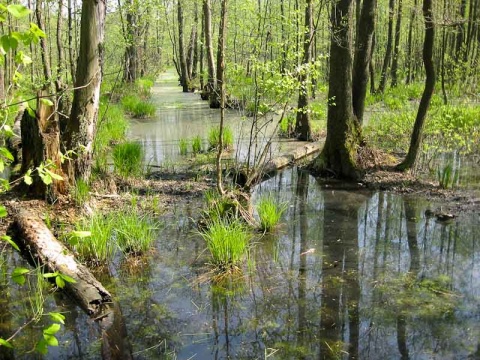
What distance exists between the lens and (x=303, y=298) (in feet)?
14.6

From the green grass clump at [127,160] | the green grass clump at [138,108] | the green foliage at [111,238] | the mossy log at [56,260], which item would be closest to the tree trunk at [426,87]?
the green grass clump at [127,160]

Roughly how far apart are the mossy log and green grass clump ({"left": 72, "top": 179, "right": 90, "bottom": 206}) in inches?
26.8

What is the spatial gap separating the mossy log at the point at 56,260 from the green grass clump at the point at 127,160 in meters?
2.20

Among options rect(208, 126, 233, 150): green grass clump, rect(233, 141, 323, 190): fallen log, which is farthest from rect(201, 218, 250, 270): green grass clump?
rect(208, 126, 233, 150): green grass clump

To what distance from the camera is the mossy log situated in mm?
4180

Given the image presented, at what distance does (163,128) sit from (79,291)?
10.1 meters

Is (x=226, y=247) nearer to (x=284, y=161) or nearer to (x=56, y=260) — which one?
(x=56, y=260)

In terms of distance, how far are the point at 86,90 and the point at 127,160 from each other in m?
1.57

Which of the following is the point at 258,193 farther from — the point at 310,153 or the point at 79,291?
the point at 79,291

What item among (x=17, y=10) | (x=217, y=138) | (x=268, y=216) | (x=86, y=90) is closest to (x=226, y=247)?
(x=268, y=216)

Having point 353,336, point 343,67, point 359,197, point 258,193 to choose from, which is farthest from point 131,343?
point 343,67

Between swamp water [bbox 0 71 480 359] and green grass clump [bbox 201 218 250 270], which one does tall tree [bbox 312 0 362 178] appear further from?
green grass clump [bbox 201 218 250 270]

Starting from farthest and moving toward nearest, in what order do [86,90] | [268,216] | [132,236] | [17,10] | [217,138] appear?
1. [217,138]
2. [86,90]
3. [268,216]
4. [132,236]
5. [17,10]

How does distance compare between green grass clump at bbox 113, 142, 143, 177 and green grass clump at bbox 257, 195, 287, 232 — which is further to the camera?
green grass clump at bbox 113, 142, 143, 177
